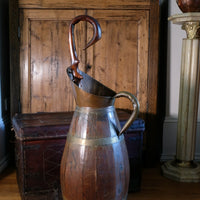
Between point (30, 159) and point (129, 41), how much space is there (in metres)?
1.45

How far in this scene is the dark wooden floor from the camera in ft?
7.55

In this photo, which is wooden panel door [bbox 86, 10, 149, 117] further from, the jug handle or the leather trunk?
the jug handle

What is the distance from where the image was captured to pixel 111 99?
1.65 meters

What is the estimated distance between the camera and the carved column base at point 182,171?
8.49 ft

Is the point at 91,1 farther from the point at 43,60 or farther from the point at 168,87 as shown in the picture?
the point at 168,87

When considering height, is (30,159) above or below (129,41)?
below

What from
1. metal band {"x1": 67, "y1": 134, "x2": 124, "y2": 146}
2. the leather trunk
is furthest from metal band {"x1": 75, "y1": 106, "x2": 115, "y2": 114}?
the leather trunk

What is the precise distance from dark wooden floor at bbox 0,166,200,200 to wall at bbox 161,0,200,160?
0.49 m

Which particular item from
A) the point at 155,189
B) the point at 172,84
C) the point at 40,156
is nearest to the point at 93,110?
the point at 40,156

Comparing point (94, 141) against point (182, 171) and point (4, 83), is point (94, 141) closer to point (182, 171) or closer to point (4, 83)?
point (182, 171)

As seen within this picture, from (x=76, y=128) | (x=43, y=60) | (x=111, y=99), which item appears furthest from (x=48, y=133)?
(x=43, y=60)

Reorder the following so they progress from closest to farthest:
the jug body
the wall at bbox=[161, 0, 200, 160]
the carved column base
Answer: the jug body
the carved column base
the wall at bbox=[161, 0, 200, 160]

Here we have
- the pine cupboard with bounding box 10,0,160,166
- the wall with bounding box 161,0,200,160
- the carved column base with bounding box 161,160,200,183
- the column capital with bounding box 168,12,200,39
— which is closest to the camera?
the column capital with bounding box 168,12,200,39

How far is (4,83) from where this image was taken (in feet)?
9.73
